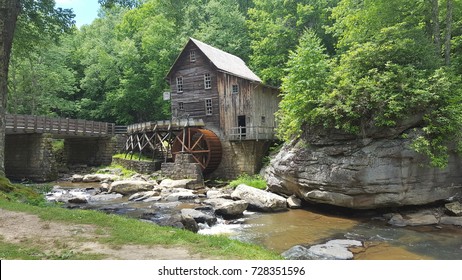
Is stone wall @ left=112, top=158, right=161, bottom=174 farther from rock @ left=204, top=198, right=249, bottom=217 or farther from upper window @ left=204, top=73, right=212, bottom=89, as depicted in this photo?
rock @ left=204, top=198, right=249, bottom=217

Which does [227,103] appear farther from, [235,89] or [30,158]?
[30,158]

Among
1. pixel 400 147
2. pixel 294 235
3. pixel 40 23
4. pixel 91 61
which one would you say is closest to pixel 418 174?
pixel 400 147

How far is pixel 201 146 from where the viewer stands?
23.6 m

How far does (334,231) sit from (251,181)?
809cm

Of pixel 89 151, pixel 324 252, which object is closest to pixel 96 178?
pixel 89 151

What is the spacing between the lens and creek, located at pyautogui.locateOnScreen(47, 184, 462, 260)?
27.5 ft

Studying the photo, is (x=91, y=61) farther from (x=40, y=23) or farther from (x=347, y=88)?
(x=347, y=88)

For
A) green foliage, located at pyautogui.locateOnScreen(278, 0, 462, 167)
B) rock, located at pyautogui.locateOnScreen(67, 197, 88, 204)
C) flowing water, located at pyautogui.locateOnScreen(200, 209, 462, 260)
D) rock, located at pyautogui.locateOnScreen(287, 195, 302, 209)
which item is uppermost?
green foliage, located at pyautogui.locateOnScreen(278, 0, 462, 167)

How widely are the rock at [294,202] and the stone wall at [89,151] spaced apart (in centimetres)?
2003

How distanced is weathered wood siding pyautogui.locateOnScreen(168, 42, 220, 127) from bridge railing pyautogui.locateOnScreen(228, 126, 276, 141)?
1.63 meters

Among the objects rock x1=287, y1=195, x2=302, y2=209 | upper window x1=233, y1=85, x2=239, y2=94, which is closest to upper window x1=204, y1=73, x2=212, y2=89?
upper window x1=233, y1=85, x2=239, y2=94

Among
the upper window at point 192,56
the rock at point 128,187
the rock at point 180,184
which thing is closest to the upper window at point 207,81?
the upper window at point 192,56

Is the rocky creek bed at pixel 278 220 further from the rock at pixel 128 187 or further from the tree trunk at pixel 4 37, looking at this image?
the tree trunk at pixel 4 37

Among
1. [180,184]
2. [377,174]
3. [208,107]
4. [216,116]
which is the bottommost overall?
[180,184]
